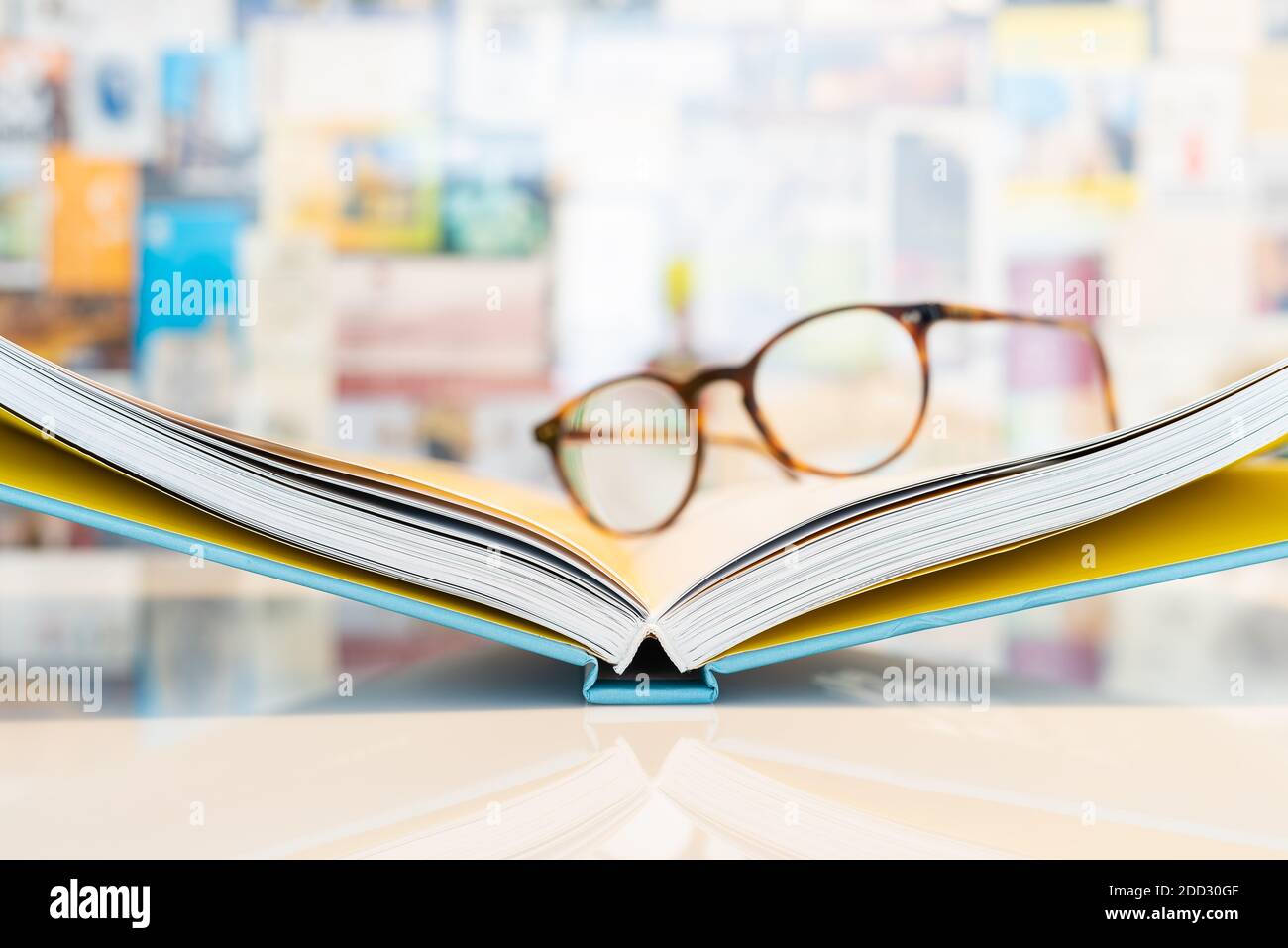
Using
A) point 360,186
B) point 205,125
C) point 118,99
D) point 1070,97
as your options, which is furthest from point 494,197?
point 1070,97

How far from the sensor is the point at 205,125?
150cm

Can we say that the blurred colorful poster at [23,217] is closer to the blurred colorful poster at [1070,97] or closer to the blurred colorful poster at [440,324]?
the blurred colorful poster at [440,324]

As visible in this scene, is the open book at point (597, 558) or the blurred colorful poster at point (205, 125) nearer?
the open book at point (597, 558)

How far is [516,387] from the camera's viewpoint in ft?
4.91

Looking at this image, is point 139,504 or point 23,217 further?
point 23,217

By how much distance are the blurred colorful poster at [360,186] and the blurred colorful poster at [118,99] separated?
0.60ft

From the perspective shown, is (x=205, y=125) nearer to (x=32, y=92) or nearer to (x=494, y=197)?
(x=32, y=92)

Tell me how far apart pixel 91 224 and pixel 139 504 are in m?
1.25

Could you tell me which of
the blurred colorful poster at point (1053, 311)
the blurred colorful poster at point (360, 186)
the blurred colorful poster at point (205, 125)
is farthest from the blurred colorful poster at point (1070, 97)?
Result: the blurred colorful poster at point (205, 125)

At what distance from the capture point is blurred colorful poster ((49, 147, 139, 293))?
1.48 meters

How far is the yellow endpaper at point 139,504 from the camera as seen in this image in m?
0.44

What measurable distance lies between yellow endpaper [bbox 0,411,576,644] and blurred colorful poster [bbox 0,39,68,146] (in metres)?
1.29
